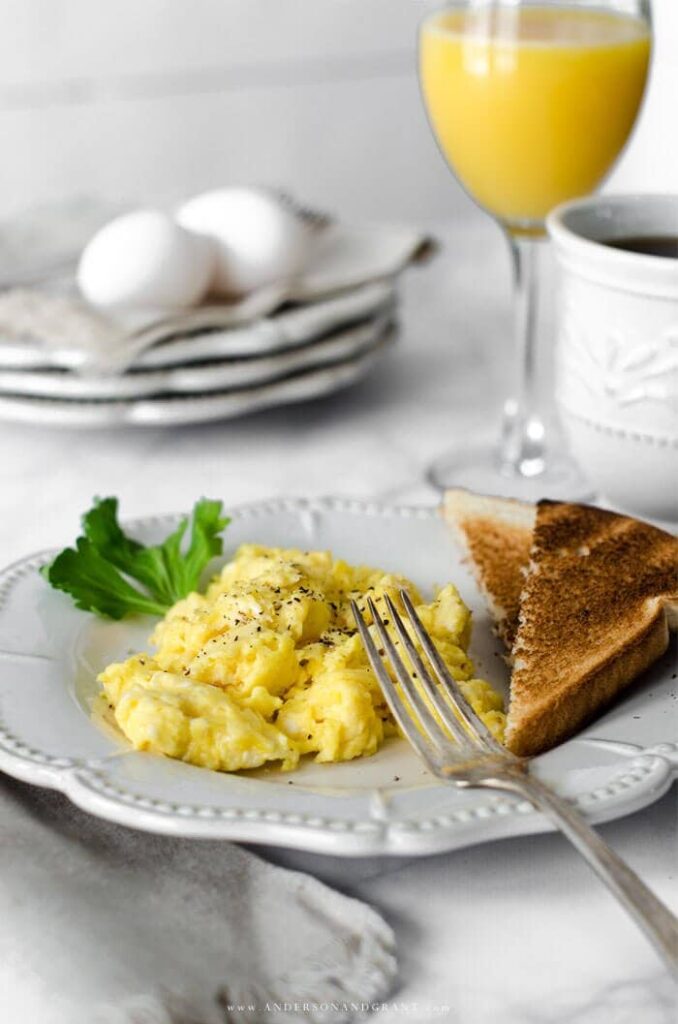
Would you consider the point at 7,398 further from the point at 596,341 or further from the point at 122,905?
the point at 122,905

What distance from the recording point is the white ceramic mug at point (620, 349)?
1.54 metres

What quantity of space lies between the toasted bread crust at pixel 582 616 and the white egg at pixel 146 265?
845mm

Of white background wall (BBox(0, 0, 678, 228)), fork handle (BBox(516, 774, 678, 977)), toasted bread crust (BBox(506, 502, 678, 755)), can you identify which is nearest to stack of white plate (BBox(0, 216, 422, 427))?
toasted bread crust (BBox(506, 502, 678, 755))

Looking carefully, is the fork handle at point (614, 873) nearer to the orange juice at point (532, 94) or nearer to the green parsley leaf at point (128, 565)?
the green parsley leaf at point (128, 565)

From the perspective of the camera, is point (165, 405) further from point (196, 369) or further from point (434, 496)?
point (434, 496)

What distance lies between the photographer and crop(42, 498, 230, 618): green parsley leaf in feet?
4.50

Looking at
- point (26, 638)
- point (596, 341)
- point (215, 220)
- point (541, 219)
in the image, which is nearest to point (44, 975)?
point (26, 638)

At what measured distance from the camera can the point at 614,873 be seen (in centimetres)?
89

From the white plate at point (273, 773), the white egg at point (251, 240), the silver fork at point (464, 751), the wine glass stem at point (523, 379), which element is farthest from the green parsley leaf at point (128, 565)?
the white egg at point (251, 240)

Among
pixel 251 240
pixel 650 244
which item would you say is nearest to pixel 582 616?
pixel 650 244

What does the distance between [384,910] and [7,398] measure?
1.14 metres

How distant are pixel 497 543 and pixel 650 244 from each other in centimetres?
49

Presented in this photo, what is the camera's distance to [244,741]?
1082 millimetres

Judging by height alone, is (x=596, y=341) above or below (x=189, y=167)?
above
